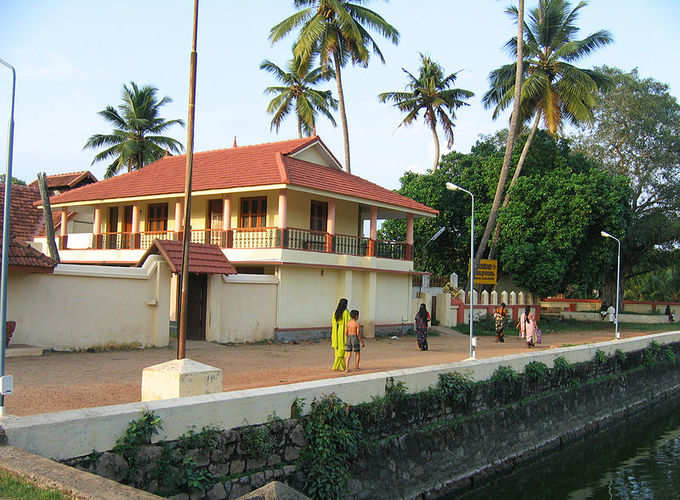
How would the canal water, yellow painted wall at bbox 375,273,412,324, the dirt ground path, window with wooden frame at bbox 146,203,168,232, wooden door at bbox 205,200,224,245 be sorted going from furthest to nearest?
window with wooden frame at bbox 146,203,168,232
yellow painted wall at bbox 375,273,412,324
wooden door at bbox 205,200,224,245
the canal water
the dirt ground path

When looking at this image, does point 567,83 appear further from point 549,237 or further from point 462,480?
point 462,480

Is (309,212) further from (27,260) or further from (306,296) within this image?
(27,260)

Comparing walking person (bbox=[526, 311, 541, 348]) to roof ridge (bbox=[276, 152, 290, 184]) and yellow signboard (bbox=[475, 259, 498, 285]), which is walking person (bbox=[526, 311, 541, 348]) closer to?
yellow signboard (bbox=[475, 259, 498, 285])

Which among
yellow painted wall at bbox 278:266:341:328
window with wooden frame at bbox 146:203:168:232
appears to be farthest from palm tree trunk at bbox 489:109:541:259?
window with wooden frame at bbox 146:203:168:232

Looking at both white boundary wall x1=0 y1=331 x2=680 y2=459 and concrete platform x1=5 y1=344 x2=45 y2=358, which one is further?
concrete platform x1=5 y1=344 x2=45 y2=358

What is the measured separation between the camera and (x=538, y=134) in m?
35.4

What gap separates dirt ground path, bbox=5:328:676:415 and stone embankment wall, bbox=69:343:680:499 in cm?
224

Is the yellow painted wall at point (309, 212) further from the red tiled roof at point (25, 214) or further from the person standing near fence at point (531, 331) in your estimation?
the red tiled roof at point (25, 214)

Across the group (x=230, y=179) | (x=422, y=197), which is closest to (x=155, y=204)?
(x=230, y=179)

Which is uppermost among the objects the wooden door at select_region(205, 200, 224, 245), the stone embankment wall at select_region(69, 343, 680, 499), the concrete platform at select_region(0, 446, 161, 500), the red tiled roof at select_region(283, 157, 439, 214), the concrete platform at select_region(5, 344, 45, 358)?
the red tiled roof at select_region(283, 157, 439, 214)

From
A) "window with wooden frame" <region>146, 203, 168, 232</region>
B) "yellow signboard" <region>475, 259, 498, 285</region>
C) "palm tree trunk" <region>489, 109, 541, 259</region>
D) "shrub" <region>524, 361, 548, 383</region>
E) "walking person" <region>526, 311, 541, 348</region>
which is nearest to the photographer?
"shrub" <region>524, 361, 548, 383</region>

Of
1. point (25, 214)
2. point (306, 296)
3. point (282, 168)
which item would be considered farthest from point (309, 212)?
point (25, 214)

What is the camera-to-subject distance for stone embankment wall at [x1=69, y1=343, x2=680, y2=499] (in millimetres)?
7363

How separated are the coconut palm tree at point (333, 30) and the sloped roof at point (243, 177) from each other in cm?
548
